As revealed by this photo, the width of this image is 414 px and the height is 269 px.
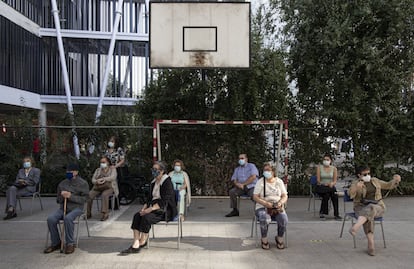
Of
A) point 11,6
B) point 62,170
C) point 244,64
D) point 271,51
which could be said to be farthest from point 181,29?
point 11,6

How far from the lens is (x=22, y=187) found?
31.1 feet

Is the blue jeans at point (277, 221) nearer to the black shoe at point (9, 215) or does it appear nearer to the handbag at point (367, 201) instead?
the handbag at point (367, 201)

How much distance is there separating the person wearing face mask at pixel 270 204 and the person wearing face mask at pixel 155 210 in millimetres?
1374

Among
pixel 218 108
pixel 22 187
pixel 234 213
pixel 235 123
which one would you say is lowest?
pixel 234 213

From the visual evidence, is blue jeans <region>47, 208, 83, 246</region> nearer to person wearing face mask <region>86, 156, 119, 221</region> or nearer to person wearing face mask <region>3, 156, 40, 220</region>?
person wearing face mask <region>86, 156, 119, 221</region>

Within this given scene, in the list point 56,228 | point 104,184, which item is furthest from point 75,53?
point 56,228

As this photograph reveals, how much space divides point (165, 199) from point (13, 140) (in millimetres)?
7491

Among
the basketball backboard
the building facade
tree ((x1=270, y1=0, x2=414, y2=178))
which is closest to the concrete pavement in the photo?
tree ((x1=270, y1=0, x2=414, y2=178))

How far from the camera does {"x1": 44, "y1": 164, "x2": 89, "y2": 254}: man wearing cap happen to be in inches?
255

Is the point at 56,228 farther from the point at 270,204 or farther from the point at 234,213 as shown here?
the point at 234,213

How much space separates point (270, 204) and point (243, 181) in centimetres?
277

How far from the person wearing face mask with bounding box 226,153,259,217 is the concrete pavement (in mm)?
360

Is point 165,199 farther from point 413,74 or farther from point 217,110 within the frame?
point 413,74

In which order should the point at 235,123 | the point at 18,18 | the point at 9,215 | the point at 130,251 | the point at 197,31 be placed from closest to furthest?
the point at 130,251 < the point at 9,215 < the point at 197,31 < the point at 235,123 < the point at 18,18
